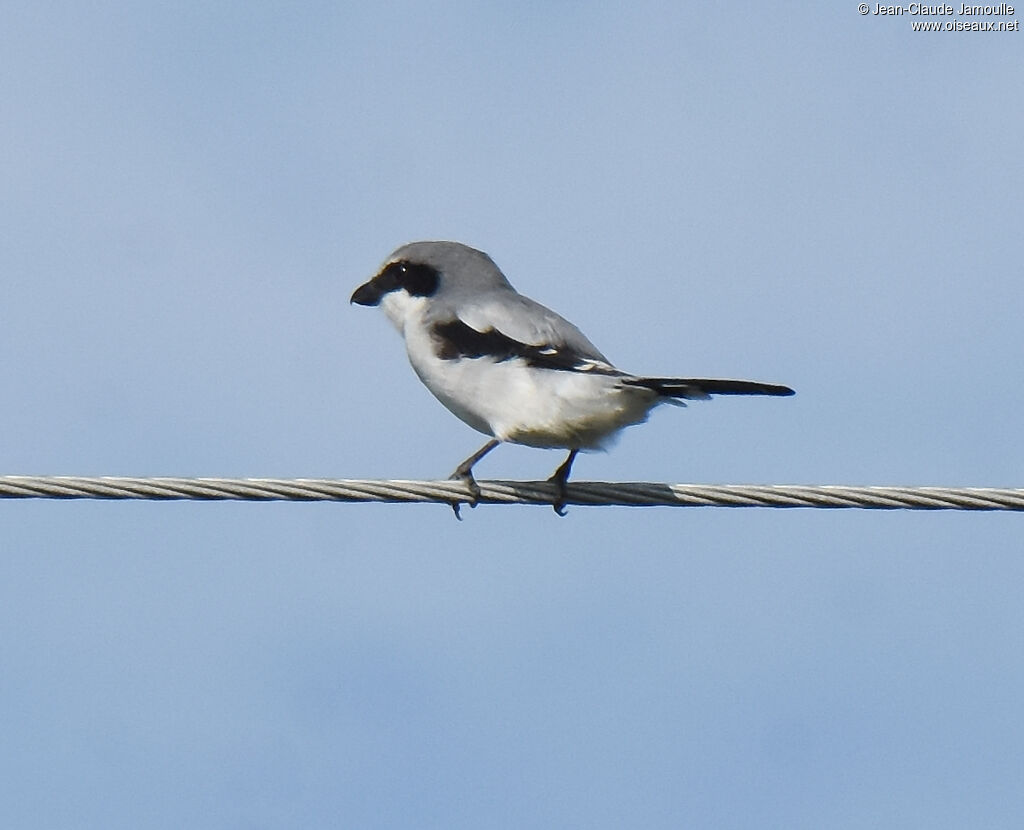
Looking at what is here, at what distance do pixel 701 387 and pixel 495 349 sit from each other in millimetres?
1076

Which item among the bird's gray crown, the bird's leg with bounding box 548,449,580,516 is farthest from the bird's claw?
the bird's gray crown

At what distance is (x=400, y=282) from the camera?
22.5 feet

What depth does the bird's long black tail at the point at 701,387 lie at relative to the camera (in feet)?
16.4

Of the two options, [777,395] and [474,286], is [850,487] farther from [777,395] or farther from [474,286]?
[474,286]

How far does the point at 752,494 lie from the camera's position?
4.53 meters

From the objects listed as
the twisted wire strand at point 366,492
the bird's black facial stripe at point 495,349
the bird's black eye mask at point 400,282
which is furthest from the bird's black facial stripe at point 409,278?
the twisted wire strand at point 366,492

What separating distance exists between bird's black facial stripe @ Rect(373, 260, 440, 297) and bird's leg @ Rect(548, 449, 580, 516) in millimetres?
1161

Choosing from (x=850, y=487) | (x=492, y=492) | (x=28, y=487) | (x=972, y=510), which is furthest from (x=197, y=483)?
(x=972, y=510)

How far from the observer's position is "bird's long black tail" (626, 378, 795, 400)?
4996 mm

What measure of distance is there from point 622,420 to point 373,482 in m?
1.43

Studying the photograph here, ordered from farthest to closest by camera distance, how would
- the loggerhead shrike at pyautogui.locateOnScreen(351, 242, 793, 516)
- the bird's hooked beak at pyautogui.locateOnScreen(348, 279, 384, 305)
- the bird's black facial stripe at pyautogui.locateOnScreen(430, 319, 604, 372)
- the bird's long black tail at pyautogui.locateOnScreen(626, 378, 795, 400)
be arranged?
1. the bird's hooked beak at pyautogui.locateOnScreen(348, 279, 384, 305)
2. the bird's black facial stripe at pyautogui.locateOnScreen(430, 319, 604, 372)
3. the loggerhead shrike at pyautogui.locateOnScreen(351, 242, 793, 516)
4. the bird's long black tail at pyautogui.locateOnScreen(626, 378, 795, 400)

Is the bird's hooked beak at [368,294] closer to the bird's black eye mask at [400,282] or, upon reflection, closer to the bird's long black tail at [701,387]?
the bird's black eye mask at [400,282]

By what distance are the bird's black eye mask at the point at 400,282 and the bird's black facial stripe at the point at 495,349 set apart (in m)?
0.42

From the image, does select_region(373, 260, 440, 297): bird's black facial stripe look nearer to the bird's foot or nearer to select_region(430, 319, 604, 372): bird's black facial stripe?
select_region(430, 319, 604, 372): bird's black facial stripe
